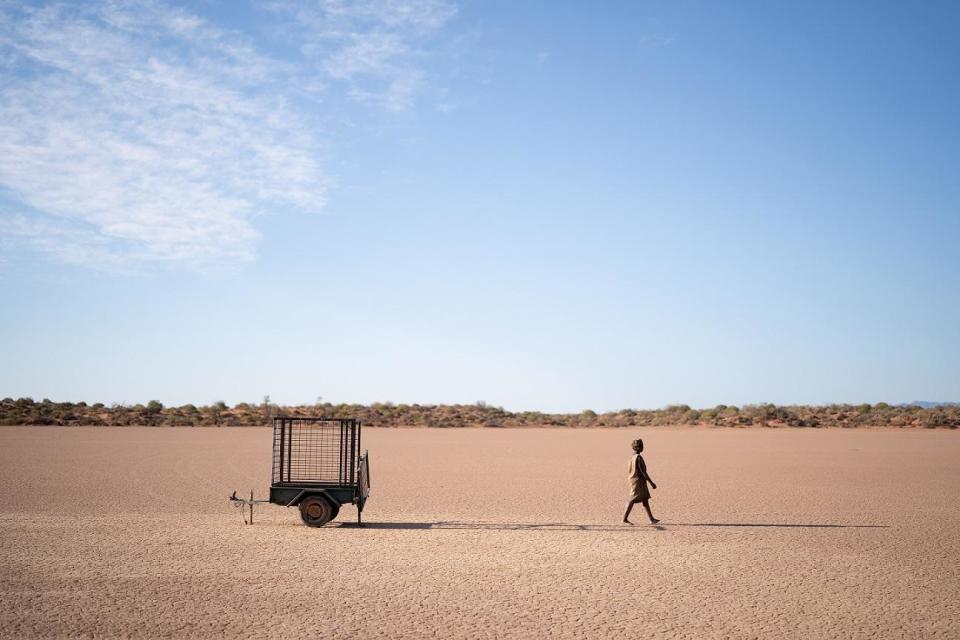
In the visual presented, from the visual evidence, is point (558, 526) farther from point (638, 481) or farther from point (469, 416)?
point (469, 416)

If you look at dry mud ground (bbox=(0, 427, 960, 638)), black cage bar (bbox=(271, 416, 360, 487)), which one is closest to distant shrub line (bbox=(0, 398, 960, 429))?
dry mud ground (bbox=(0, 427, 960, 638))

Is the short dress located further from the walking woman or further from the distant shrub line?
the distant shrub line

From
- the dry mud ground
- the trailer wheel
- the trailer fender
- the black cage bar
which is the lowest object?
the dry mud ground

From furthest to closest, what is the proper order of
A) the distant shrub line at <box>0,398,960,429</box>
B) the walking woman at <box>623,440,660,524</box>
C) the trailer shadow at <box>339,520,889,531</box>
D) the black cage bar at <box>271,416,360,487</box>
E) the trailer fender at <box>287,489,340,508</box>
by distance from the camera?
the distant shrub line at <box>0,398,960,429</box> → the walking woman at <box>623,440,660,524</box> → the trailer shadow at <box>339,520,889,531</box> → the black cage bar at <box>271,416,360,487</box> → the trailer fender at <box>287,489,340,508</box>

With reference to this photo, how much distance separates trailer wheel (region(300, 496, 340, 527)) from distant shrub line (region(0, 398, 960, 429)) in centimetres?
4170

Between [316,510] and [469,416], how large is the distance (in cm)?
4903

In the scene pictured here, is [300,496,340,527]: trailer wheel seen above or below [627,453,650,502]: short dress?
below

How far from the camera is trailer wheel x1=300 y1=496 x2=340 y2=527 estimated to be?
12.4m

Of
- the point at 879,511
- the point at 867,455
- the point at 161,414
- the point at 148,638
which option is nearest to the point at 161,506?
the point at 148,638

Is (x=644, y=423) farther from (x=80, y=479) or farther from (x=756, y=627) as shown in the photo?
(x=756, y=627)

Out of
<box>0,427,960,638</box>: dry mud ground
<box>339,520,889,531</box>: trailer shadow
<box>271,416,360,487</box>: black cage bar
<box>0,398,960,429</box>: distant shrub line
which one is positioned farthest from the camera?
<box>0,398,960,429</box>: distant shrub line

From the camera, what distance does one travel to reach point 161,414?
58.1 metres

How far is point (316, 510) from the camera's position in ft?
40.8

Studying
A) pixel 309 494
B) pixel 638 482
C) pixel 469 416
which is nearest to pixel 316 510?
pixel 309 494
